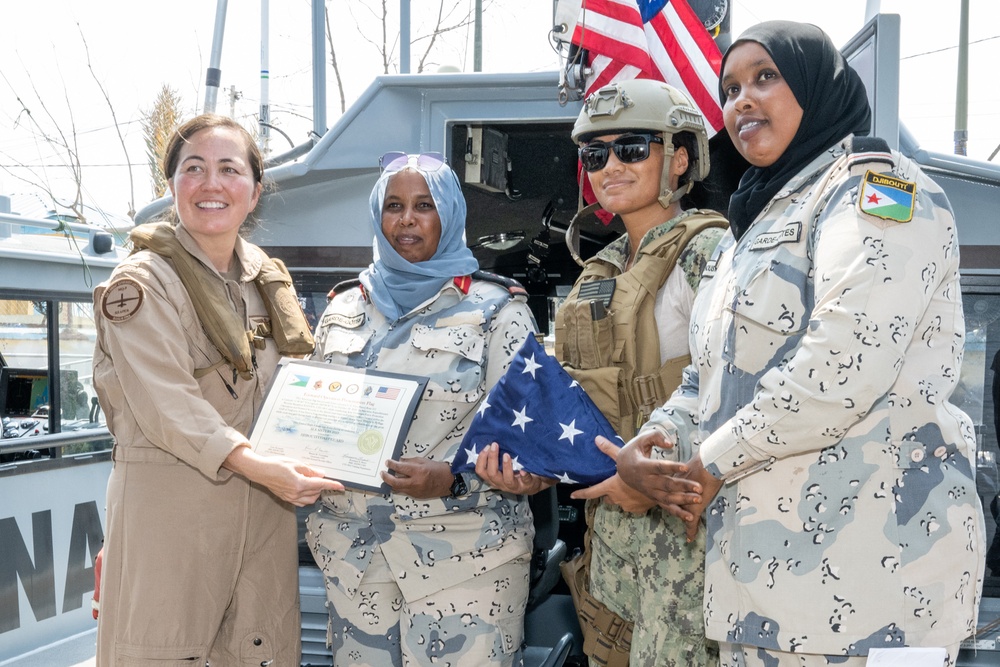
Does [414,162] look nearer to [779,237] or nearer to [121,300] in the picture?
[121,300]

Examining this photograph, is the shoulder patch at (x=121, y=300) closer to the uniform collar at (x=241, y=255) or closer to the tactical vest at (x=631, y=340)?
the uniform collar at (x=241, y=255)

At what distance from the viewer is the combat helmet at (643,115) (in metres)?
2.43

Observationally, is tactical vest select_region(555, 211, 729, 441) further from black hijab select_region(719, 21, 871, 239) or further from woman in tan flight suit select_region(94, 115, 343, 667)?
woman in tan flight suit select_region(94, 115, 343, 667)

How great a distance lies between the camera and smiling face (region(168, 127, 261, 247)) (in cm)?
243

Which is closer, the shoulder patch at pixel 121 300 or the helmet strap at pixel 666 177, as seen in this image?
the shoulder patch at pixel 121 300

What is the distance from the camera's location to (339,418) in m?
2.36

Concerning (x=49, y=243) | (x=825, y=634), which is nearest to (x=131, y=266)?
(x=825, y=634)

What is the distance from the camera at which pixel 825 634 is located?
1.55m

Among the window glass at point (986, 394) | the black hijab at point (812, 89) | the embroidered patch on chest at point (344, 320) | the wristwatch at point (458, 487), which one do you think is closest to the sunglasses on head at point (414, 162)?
the embroidered patch on chest at point (344, 320)

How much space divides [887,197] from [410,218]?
1330 mm

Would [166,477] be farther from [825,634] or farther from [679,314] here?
[825,634]

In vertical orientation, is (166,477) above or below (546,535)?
above

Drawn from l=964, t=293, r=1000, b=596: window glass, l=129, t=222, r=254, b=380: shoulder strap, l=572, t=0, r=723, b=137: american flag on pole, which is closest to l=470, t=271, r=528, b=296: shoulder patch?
l=129, t=222, r=254, b=380: shoulder strap

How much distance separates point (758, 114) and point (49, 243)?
509 centimetres
